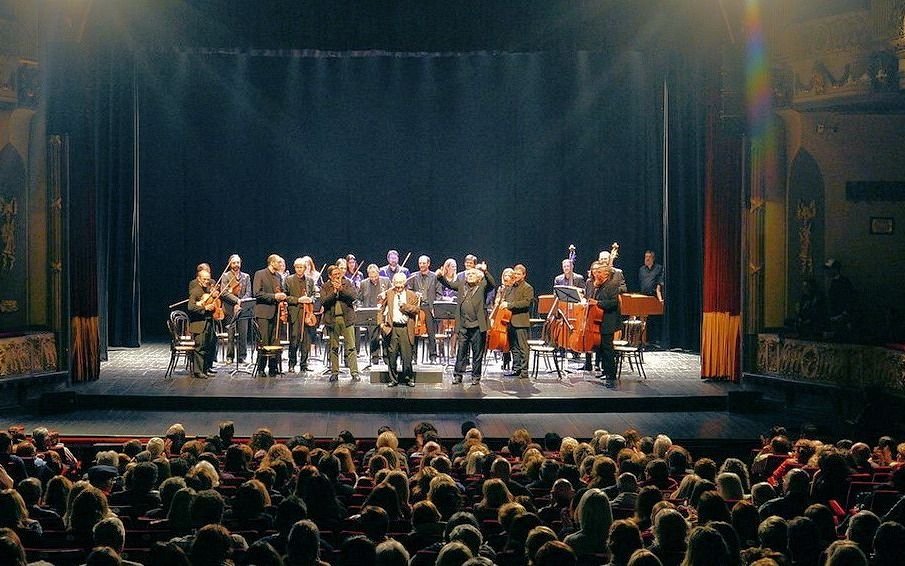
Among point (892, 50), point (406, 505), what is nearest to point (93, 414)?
point (406, 505)

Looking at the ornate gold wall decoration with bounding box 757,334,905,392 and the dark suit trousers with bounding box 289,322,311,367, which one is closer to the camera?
the ornate gold wall decoration with bounding box 757,334,905,392

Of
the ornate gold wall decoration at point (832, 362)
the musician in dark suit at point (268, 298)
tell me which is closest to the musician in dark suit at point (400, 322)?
the musician in dark suit at point (268, 298)

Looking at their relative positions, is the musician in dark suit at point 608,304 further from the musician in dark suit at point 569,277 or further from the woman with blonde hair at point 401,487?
the woman with blonde hair at point 401,487

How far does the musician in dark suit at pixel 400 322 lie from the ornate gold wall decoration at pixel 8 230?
16.9 ft

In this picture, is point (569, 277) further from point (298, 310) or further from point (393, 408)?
point (393, 408)

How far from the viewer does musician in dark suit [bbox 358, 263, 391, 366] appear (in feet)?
53.8

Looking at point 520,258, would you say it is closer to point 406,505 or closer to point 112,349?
point 112,349

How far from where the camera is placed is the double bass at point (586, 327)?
14500 mm

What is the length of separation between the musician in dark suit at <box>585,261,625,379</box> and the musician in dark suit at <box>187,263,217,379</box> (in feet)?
16.9

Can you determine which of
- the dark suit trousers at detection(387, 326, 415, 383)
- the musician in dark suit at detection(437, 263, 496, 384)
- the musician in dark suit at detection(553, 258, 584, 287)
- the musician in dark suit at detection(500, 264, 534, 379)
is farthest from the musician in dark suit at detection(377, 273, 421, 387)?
the musician in dark suit at detection(553, 258, 584, 287)

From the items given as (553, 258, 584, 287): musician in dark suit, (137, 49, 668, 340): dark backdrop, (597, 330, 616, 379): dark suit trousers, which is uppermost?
(137, 49, 668, 340): dark backdrop

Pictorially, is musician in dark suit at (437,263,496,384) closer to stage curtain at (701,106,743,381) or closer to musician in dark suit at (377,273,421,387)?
musician in dark suit at (377,273,421,387)

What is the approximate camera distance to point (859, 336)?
1386cm

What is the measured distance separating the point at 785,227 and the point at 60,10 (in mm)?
10279
